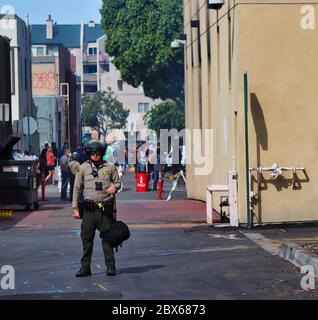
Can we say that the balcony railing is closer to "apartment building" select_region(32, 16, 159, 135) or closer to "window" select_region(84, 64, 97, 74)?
"apartment building" select_region(32, 16, 159, 135)

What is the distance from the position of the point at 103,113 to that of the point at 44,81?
33216 mm

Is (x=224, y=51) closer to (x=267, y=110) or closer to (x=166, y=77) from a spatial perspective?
(x=267, y=110)

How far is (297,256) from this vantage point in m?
13.1

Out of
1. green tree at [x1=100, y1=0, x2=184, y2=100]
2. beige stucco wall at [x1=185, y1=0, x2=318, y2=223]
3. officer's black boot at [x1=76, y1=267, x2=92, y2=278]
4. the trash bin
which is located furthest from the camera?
green tree at [x1=100, y1=0, x2=184, y2=100]

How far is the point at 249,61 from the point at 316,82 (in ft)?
4.74

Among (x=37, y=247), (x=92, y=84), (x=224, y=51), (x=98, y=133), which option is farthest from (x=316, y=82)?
(x=92, y=84)

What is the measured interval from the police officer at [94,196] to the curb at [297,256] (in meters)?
2.61

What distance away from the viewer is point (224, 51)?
20.3m

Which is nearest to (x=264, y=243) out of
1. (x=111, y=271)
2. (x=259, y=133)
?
(x=259, y=133)

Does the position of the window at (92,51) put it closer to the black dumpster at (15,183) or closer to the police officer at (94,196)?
the black dumpster at (15,183)

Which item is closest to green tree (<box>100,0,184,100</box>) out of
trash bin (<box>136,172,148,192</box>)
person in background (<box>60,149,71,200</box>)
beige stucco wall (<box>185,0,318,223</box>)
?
trash bin (<box>136,172,148,192</box>)

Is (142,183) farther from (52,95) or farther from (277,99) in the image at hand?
(52,95)

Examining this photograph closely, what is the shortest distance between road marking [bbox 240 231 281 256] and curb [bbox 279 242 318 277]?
30 centimetres

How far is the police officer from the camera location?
12.0 metres
